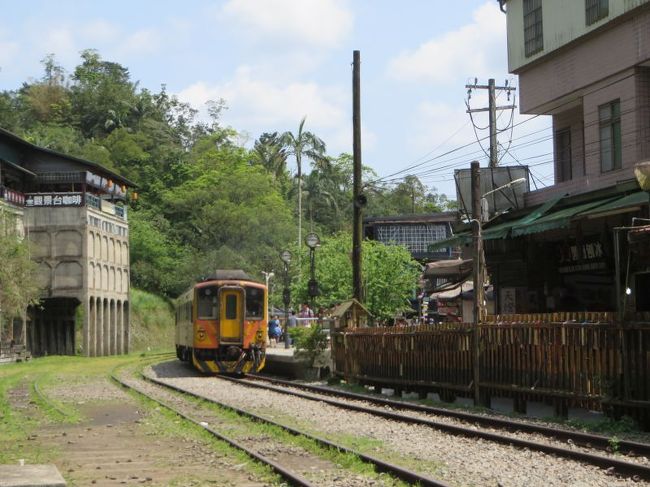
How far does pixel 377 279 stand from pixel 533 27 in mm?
25530

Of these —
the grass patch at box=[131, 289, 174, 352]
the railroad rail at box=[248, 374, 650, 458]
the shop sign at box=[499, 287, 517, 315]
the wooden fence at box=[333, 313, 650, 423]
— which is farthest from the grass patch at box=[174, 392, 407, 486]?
the grass patch at box=[131, 289, 174, 352]

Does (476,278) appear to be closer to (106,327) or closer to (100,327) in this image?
(100,327)

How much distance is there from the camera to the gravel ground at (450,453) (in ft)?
32.2

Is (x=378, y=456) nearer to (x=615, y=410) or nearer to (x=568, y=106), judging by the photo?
(x=615, y=410)

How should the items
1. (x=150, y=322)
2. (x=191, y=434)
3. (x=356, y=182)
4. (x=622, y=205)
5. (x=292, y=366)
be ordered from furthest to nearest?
(x=150, y=322)
(x=292, y=366)
(x=356, y=182)
(x=622, y=205)
(x=191, y=434)

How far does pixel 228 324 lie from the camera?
96.3 feet

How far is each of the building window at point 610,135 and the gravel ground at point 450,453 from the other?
8.10 meters

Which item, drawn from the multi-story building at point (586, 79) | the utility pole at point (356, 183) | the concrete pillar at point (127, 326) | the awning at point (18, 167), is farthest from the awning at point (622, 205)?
the concrete pillar at point (127, 326)

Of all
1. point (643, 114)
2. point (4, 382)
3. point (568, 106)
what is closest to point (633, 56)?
point (643, 114)

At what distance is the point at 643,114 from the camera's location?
20312 millimetres

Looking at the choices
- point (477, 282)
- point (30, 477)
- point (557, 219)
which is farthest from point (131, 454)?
point (557, 219)

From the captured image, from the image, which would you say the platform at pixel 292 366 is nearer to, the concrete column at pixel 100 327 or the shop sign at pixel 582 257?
the shop sign at pixel 582 257

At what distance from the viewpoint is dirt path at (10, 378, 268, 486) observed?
1034 cm

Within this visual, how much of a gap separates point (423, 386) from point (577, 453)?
358 inches
